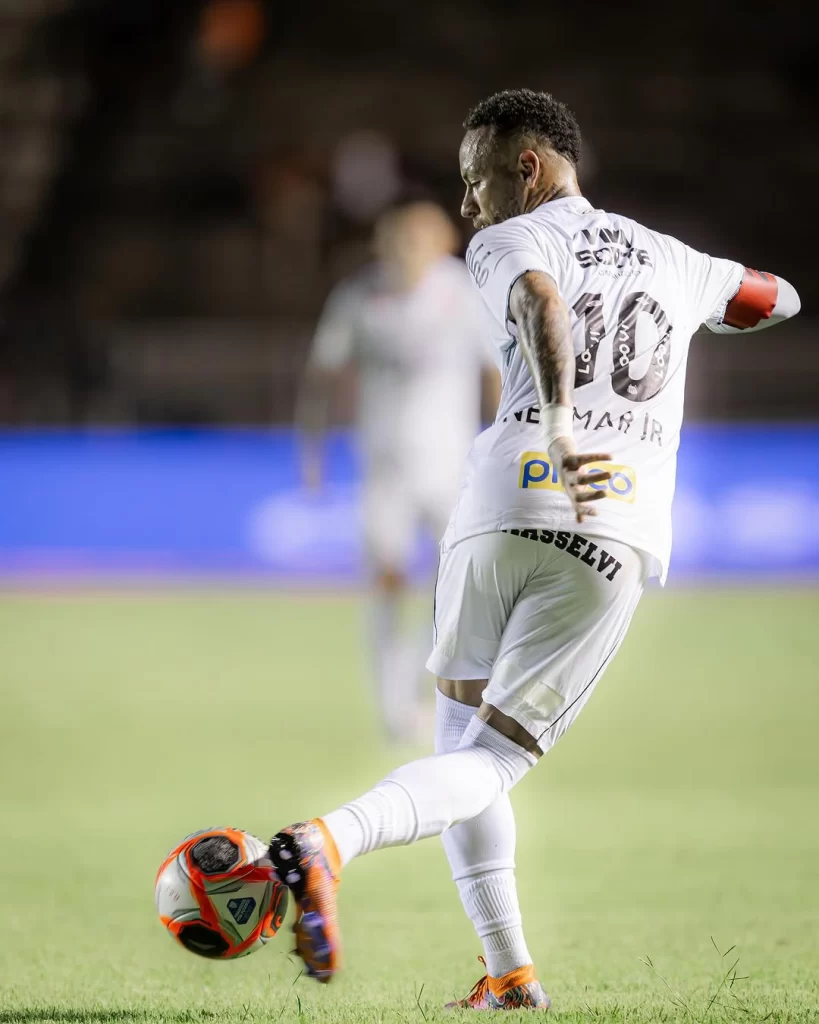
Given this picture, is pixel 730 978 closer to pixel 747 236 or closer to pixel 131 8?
pixel 747 236

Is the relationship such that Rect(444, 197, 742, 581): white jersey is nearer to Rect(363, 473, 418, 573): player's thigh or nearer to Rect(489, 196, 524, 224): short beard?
Rect(489, 196, 524, 224): short beard

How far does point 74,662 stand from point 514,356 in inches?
281

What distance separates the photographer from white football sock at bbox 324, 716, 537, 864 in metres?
3.12

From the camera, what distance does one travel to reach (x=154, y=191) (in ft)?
90.6

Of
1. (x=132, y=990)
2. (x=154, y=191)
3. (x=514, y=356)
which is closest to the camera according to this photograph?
(x=514, y=356)

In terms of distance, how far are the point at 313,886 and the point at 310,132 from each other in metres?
26.9

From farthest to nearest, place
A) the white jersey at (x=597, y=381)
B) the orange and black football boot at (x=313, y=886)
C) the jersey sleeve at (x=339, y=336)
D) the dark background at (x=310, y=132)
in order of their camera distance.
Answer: the dark background at (x=310, y=132) < the jersey sleeve at (x=339, y=336) < the white jersey at (x=597, y=381) < the orange and black football boot at (x=313, y=886)

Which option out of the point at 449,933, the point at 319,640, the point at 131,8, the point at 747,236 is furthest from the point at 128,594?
A: the point at 131,8

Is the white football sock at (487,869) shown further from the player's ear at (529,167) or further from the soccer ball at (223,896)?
the player's ear at (529,167)

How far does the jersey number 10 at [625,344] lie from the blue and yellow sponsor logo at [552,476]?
168mm

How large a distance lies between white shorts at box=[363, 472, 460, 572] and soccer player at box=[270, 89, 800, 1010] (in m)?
4.62

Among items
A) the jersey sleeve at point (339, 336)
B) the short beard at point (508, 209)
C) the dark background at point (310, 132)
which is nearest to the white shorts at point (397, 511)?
the jersey sleeve at point (339, 336)

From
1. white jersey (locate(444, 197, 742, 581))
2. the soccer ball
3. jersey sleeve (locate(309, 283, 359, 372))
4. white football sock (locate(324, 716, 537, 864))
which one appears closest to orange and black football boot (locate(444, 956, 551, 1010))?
white football sock (locate(324, 716, 537, 864))

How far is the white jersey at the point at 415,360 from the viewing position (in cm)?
819
